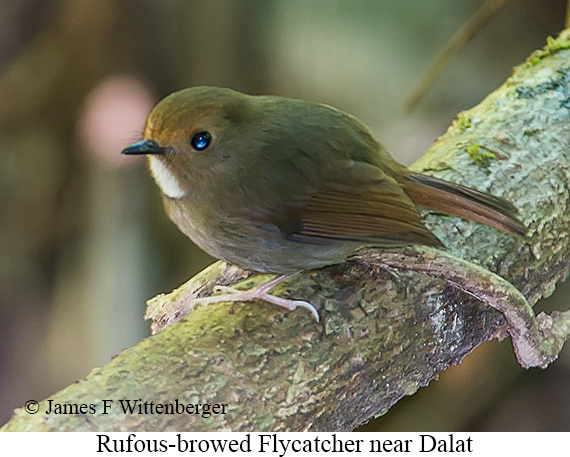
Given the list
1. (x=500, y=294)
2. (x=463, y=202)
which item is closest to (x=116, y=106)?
(x=463, y=202)

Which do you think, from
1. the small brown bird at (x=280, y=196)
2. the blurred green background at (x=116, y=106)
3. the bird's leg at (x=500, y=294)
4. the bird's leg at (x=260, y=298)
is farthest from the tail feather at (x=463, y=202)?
the blurred green background at (x=116, y=106)

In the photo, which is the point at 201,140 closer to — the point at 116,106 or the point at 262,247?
the point at 262,247

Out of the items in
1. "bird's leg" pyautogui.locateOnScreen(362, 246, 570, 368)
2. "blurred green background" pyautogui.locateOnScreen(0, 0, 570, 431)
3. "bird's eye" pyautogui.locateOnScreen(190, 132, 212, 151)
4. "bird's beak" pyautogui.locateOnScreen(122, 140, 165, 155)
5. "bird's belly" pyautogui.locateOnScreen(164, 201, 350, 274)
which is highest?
"blurred green background" pyautogui.locateOnScreen(0, 0, 570, 431)

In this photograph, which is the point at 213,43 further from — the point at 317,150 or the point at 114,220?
the point at 317,150

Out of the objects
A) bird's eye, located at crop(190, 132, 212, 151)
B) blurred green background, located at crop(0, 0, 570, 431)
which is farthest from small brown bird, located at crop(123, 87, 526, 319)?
blurred green background, located at crop(0, 0, 570, 431)

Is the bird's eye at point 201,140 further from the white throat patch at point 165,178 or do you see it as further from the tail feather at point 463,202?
the tail feather at point 463,202

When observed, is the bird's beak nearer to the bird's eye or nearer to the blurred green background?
the bird's eye
